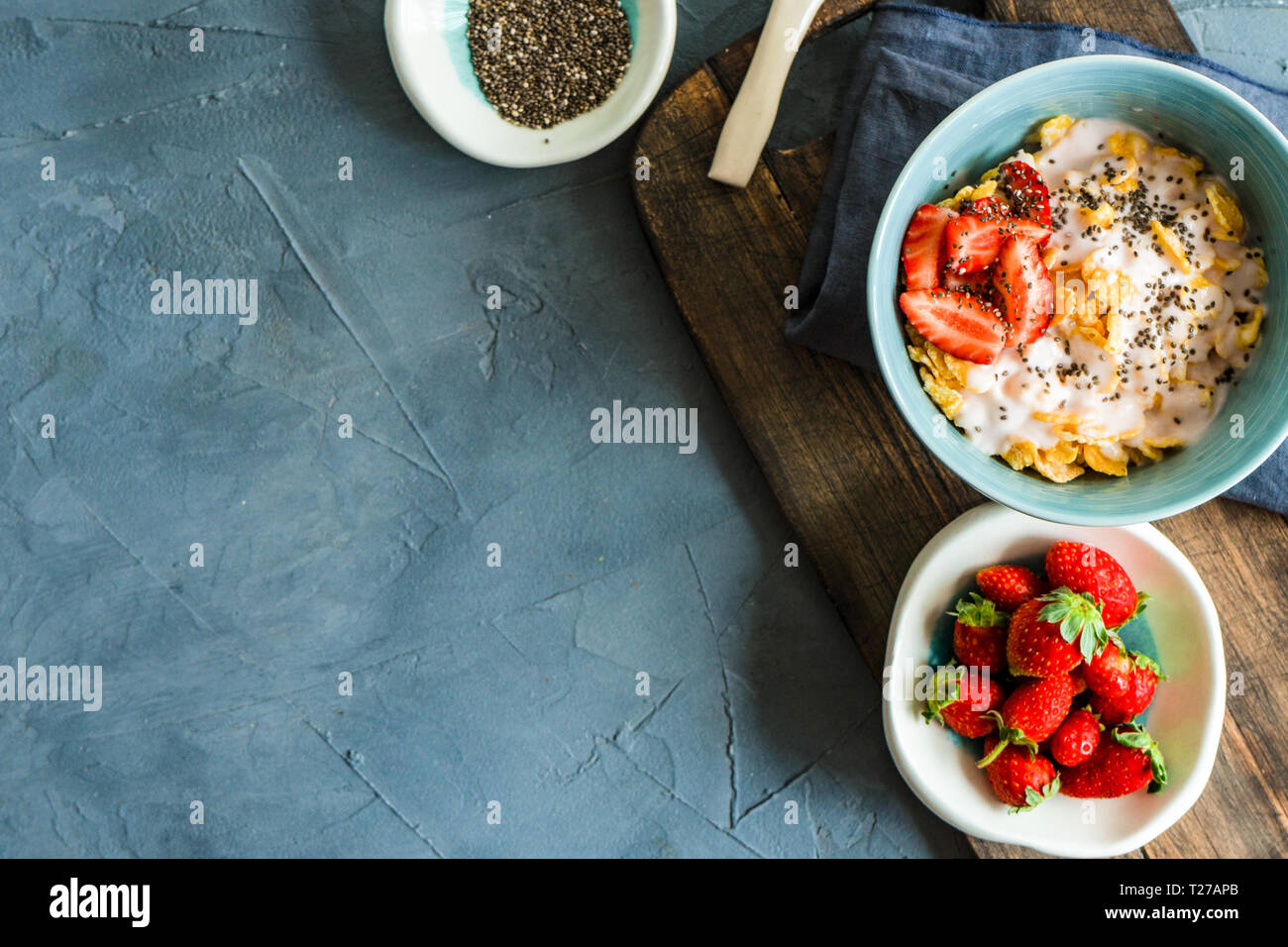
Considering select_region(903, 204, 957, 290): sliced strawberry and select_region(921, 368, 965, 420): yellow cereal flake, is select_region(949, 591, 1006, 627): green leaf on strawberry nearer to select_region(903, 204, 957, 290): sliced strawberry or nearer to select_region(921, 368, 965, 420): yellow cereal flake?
select_region(921, 368, 965, 420): yellow cereal flake

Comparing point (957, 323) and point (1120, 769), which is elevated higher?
point (957, 323)

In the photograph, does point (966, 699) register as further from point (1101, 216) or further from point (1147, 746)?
point (1101, 216)

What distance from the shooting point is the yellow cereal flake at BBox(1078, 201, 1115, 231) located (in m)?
1.21

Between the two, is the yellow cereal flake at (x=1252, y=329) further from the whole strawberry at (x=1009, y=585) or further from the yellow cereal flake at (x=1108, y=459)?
the whole strawberry at (x=1009, y=585)

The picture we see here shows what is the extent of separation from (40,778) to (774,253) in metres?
1.57

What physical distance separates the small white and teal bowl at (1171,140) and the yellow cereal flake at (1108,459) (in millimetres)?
13

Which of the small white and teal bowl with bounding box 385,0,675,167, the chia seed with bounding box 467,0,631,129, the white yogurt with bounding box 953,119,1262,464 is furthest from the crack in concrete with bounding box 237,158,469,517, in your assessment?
the white yogurt with bounding box 953,119,1262,464

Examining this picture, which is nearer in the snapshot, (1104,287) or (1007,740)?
(1104,287)

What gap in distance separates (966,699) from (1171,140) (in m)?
0.85

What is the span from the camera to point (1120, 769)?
1425 mm

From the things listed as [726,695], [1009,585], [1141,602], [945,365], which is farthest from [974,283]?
[726,695]

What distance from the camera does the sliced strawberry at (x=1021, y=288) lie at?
1194 mm

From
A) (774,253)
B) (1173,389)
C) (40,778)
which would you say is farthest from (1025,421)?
(40,778)

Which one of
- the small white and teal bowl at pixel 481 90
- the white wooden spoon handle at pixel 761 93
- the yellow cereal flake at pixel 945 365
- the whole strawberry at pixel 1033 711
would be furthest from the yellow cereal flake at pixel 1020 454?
the small white and teal bowl at pixel 481 90
